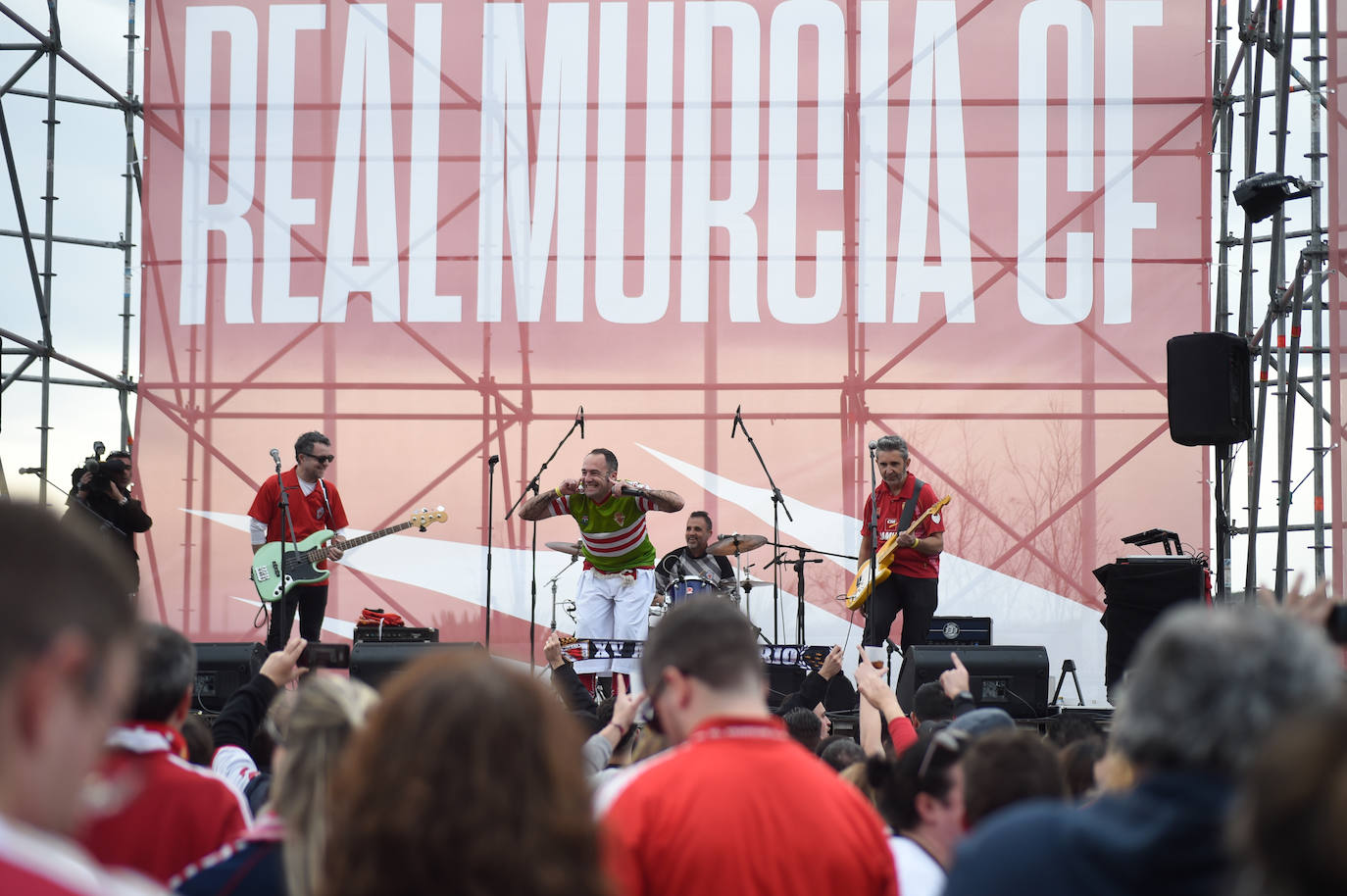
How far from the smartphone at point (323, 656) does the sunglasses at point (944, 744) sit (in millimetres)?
1497

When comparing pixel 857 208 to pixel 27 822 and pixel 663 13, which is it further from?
pixel 27 822

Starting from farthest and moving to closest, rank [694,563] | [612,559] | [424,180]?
[424,180]
[694,563]
[612,559]

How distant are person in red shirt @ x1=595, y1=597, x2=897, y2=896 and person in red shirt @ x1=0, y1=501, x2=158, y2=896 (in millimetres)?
865

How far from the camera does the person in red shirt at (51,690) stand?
978mm

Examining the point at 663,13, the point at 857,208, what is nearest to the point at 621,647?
the point at 857,208

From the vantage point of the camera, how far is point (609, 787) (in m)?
2.03

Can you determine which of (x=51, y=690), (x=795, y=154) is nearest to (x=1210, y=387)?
(x=795, y=154)

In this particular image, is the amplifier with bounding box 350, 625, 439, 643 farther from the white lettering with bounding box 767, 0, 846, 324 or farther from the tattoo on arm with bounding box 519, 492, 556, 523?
the white lettering with bounding box 767, 0, 846, 324

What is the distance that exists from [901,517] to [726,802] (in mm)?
5725

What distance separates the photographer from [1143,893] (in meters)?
1.29

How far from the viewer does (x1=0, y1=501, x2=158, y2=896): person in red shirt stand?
3.21 ft

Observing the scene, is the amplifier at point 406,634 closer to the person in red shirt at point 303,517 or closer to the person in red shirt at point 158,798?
the person in red shirt at point 303,517

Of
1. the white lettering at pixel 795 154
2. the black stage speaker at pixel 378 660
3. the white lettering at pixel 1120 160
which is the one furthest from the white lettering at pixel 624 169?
the black stage speaker at pixel 378 660

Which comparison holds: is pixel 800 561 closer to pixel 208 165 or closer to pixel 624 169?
pixel 624 169
